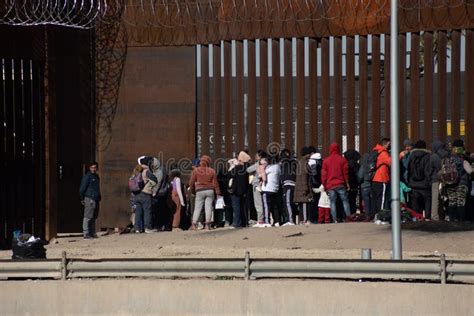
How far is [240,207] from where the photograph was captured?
2214 cm

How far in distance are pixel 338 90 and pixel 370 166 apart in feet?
6.14

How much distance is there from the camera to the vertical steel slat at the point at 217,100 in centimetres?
2342

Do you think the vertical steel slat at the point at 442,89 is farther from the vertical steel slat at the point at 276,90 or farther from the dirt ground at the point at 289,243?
the vertical steel slat at the point at 276,90

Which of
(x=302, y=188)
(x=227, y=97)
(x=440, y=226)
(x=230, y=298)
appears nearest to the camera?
(x=230, y=298)

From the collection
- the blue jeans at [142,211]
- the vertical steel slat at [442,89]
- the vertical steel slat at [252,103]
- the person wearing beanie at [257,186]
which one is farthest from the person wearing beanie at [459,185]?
the blue jeans at [142,211]

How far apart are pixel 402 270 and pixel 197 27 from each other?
12081 mm

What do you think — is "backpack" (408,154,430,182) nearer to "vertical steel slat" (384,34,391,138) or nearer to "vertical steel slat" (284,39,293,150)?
"vertical steel slat" (384,34,391,138)

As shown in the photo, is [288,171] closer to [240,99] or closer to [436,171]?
[240,99]

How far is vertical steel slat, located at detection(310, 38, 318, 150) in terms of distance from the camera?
22344 mm

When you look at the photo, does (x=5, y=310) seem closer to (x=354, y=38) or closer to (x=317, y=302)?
(x=317, y=302)

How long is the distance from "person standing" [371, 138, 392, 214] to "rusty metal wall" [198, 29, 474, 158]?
2.87 ft

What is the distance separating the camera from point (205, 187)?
22.2 metres

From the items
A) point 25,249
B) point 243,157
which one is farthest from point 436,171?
point 25,249

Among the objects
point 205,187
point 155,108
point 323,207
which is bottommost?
point 323,207
